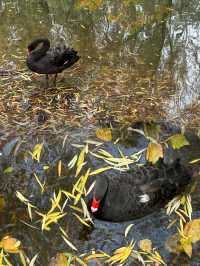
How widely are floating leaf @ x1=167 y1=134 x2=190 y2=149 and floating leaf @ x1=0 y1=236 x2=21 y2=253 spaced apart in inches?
70.3

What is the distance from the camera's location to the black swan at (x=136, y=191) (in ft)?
11.9

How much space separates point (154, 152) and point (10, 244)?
5.03ft

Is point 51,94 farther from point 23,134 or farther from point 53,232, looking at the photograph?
point 53,232

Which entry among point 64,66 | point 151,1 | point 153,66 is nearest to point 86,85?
point 64,66

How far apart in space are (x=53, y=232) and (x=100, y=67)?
296cm

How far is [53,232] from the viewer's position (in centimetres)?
365

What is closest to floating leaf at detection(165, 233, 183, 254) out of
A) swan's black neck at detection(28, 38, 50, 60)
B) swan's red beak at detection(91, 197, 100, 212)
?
swan's red beak at detection(91, 197, 100, 212)

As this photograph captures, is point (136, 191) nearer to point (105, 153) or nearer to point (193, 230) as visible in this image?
point (193, 230)

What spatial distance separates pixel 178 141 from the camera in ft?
14.2

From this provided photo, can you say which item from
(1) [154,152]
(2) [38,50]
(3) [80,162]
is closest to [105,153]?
(3) [80,162]

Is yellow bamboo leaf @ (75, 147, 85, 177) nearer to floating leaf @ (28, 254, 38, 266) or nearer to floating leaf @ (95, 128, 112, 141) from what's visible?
floating leaf @ (95, 128, 112, 141)

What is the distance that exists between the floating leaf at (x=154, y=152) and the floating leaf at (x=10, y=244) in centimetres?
138

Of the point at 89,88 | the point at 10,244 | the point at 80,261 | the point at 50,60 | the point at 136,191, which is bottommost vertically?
the point at 80,261

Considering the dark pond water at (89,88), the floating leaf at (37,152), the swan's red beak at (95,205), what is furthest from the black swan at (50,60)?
the swan's red beak at (95,205)
